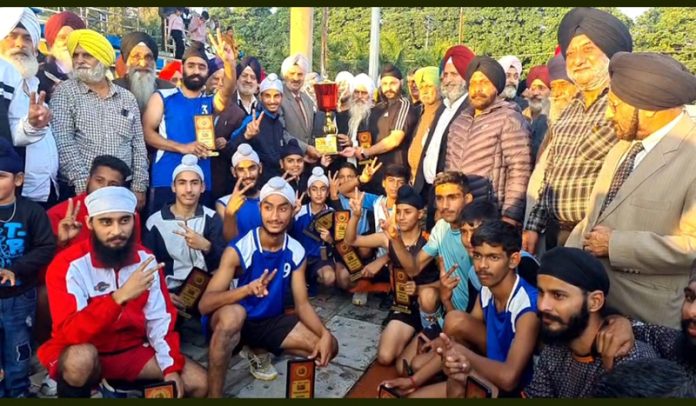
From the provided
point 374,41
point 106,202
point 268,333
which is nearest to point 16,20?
point 106,202

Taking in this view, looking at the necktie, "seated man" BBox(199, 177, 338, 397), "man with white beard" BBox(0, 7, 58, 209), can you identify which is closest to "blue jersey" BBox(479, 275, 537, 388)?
the necktie

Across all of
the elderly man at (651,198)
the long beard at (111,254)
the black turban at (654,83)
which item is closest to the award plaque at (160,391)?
the long beard at (111,254)

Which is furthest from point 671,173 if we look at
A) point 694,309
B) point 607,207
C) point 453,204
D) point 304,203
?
point 304,203

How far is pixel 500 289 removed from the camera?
311 cm

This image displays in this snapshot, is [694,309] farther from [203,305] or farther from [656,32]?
[656,32]

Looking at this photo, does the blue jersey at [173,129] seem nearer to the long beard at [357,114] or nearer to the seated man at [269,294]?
the seated man at [269,294]

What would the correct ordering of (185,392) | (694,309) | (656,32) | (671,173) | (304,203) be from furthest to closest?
(656,32)
(304,203)
(185,392)
(671,173)
(694,309)

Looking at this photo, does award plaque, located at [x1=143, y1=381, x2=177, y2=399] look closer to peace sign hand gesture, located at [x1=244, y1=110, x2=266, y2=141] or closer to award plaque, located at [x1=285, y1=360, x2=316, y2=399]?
award plaque, located at [x1=285, y1=360, x2=316, y2=399]

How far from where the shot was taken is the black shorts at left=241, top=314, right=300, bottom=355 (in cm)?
360

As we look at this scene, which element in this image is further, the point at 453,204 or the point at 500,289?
the point at 453,204

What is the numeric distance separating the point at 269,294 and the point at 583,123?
97.8 inches

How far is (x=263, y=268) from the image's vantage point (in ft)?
12.2

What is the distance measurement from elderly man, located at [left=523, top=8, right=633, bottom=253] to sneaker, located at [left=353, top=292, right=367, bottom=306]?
2.11 meters

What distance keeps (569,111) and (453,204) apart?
3.48ft
